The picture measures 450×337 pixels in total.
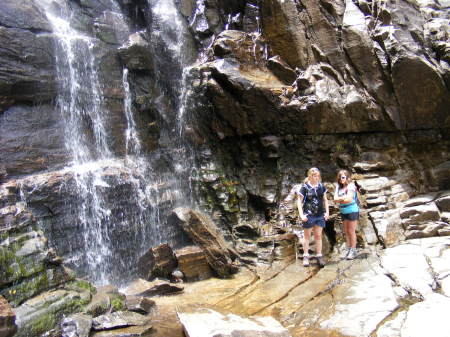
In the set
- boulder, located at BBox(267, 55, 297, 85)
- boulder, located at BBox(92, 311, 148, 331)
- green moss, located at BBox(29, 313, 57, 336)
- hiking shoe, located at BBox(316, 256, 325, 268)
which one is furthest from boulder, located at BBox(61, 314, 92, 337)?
boulder, located at BBox(267, 55, 297, 85)

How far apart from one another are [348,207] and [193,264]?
433 cm

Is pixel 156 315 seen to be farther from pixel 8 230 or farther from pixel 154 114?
pixel 154 114

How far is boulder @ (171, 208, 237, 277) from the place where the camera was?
10133 millimetres

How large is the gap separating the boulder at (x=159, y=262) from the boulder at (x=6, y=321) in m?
3.97

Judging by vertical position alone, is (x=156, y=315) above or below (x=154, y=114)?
below

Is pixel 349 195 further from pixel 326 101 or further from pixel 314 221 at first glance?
pixel 326 101

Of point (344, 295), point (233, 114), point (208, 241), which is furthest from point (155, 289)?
point (233, 114)

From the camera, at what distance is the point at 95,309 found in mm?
7551

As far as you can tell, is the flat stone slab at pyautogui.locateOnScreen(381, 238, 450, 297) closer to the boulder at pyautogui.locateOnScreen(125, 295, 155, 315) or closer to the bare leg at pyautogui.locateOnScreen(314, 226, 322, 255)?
the bare leg at pyautogui.locateOnScreen(314, 226, 322, 255)

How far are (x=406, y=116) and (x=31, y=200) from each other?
1145cm

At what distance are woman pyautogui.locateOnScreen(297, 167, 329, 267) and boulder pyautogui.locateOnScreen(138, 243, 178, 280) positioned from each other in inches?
144

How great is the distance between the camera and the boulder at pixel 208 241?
399 inches

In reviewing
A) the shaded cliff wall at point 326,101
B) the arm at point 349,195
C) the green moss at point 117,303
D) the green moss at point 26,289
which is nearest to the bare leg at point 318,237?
the arm at point 349,195

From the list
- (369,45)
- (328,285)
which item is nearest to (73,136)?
(328,285)
